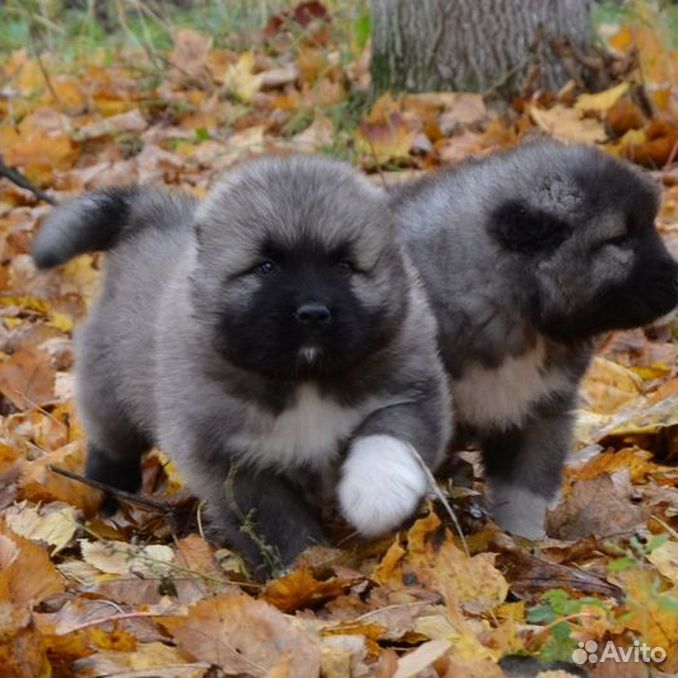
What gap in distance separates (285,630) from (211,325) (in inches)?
43.8

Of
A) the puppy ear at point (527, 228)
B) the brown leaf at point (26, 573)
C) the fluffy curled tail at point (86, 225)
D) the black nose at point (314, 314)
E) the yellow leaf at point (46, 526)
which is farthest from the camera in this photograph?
the fluffy curled tail at point (86, 225)

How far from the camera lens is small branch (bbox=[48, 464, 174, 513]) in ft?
14.7

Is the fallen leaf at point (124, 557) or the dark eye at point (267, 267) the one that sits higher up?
the dark eye at point (267, 267)

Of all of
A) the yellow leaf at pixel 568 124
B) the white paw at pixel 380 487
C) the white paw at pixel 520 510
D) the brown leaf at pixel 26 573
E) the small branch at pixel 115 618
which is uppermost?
the white paw at pixel 380 487

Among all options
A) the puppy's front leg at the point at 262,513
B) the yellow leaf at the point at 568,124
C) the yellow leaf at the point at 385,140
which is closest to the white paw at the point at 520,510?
the puppy's front leg at the point at 262,513

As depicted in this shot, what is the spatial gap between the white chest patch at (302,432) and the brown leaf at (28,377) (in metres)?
2.00

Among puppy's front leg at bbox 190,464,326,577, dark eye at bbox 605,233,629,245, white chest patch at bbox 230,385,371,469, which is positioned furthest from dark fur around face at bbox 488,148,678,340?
puppy's front leg at bbox 190,464,326,577

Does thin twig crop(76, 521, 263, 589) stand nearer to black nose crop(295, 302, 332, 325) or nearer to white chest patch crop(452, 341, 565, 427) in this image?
black nose crop(295, 302, 332, 325)

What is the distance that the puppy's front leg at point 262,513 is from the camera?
13.0 ft

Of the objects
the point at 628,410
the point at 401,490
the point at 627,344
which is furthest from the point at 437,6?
the point at 401,490

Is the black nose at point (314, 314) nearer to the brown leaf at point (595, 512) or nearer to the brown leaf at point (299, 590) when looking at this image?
the brown leaf at point (299, 590)

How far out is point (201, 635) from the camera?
10.4 ft

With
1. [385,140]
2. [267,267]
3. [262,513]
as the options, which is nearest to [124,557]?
[262,513]

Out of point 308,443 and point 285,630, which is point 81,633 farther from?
point 308,443
